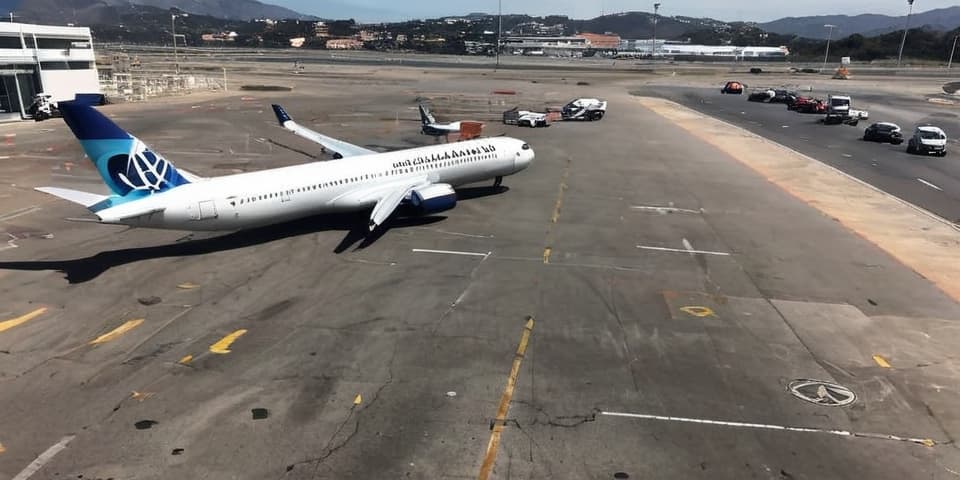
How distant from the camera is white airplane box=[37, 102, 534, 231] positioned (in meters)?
26.3

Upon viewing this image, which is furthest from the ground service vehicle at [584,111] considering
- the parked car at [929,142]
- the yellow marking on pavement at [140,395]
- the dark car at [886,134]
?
the yellow marking on pavement at [140,395]

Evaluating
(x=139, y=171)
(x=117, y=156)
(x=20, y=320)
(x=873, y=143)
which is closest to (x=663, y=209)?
(x=139, y=171)

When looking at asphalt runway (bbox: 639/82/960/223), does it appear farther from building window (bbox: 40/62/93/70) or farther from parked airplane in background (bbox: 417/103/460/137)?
building window (bbox: 40/62/93/70)

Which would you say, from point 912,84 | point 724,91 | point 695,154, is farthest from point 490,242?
point 912,84

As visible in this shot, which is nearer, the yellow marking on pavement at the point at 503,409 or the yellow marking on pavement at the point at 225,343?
the yellow marking on pavement at the point at 503,409

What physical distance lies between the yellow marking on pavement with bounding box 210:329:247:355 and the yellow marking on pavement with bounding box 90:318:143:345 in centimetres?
418

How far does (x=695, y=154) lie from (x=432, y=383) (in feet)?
171

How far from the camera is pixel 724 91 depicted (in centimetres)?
13875

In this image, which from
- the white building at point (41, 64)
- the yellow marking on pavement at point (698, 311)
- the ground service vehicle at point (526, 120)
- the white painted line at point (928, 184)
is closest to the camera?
the yellow marking on pavement at point (698, 311)

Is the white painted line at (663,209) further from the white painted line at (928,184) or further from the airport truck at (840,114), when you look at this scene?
the airport truck at (840,114)

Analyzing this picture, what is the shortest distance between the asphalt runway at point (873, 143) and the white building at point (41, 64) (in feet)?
354

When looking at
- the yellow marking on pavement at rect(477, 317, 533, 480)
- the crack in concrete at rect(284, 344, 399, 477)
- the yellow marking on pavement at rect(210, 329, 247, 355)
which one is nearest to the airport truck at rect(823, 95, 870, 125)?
the yellow marking on pavement at rect(477, 317, 533, 480)

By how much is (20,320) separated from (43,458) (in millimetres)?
10919

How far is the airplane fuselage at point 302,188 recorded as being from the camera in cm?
2781
